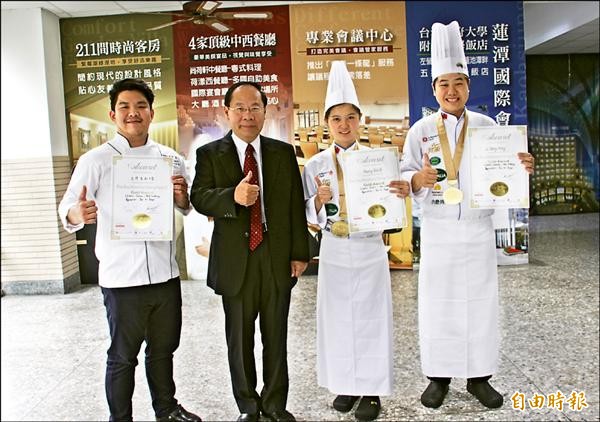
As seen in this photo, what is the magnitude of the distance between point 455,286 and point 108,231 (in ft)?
5.06

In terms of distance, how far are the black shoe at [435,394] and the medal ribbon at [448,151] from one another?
1137mm

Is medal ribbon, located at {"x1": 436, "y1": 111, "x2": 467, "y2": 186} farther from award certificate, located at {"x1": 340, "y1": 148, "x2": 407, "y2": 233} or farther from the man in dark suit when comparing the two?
the man in dark suit

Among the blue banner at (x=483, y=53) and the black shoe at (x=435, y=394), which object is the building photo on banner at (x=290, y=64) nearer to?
the blue banner at (x=483, y=53)

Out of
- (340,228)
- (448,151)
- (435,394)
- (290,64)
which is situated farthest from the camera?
(435,394)

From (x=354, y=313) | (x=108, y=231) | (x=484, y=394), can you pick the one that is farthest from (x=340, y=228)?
(x=484, y=394)

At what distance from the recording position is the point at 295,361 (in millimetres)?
3793

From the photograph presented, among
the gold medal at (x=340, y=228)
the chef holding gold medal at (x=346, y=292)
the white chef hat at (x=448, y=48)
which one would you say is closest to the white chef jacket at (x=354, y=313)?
the chef holding gold medal at (x=346, y=292)

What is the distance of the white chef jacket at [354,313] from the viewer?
2.58m

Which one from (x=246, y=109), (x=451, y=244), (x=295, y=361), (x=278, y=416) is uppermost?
(x=246, y=109)

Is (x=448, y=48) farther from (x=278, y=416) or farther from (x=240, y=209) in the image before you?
(x=278, y=416)

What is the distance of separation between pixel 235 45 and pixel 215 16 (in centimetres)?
12

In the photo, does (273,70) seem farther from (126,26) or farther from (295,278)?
(295,278)

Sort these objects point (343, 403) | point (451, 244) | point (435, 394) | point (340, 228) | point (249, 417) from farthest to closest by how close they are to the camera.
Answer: point (343, 403) → point (435, 394) → point (249, 417) → point (451, 244) → point (340, 228)

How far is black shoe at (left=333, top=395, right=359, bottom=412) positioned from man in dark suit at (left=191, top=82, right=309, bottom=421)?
0.61 metres
